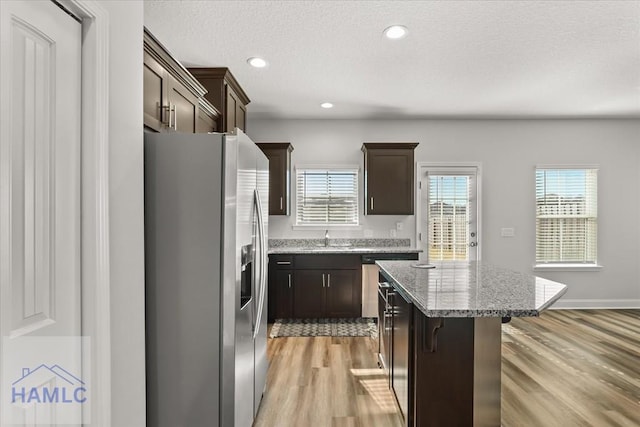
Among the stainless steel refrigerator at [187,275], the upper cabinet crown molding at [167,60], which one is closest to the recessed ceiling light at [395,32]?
the upper cabinet crown molding at [167,60]

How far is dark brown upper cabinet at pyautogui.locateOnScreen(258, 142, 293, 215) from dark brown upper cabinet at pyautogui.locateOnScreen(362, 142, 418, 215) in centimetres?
110

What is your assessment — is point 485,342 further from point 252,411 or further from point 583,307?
point 583,307

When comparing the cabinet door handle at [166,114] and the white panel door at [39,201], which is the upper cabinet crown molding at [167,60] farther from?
the white panel door at [39,201]

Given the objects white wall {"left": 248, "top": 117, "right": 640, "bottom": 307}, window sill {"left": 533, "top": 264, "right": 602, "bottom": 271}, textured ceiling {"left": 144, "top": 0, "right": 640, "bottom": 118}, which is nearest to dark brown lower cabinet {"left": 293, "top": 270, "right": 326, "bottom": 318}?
white wall {"left": 248, "top": 117, "right": 640, "bottom": 307}

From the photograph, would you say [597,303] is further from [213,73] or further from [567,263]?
[213,73]

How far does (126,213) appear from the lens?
144 centimetres

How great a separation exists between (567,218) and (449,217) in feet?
5.69

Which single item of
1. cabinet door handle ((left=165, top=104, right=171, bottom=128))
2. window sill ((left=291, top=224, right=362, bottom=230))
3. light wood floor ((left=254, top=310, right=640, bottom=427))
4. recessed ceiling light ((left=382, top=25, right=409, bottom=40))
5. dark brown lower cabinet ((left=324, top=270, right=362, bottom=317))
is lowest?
light wood floor ((left=254, top=310, right=640, bottom=427))

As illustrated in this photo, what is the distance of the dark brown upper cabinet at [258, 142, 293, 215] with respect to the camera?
4719 mm

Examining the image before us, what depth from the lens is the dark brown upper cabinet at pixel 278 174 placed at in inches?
186

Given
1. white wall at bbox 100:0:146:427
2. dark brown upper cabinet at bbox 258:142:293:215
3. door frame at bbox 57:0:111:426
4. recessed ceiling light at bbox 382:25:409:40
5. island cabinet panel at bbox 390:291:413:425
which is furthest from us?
dark brown upper cabinet at bbox 258:142:293:215

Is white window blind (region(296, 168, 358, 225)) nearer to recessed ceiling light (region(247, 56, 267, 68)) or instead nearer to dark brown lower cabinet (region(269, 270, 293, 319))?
dark brown lower cabinet (region(269, 270, 293, 319))

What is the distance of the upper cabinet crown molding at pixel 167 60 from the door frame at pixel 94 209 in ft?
2.76

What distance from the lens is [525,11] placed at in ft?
7.95
